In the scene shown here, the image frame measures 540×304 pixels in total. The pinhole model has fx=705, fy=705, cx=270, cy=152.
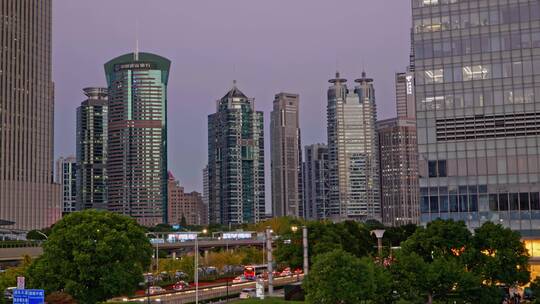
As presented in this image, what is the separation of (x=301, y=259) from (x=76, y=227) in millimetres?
40304

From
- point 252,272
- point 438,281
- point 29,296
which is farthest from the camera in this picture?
point 252,272

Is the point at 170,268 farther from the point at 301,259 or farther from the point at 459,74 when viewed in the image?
the point at 459,74

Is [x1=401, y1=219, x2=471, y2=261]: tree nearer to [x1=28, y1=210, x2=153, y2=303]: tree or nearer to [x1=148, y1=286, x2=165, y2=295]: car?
[x1=28, y1=210, x2=153, y2=303]: tree

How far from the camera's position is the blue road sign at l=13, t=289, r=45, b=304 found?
4834 centimetres

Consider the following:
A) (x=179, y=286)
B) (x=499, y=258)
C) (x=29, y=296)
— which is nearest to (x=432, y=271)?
(x=499, y=258)

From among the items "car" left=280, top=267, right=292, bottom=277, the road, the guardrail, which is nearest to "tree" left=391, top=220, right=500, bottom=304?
the road

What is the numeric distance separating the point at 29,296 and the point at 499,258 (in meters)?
40.1

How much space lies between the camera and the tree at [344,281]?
53656 millimetres

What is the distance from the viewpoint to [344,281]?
53.6 m

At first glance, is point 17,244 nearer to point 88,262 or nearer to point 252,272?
point 252,272

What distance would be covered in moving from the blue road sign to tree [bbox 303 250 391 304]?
65.6ft

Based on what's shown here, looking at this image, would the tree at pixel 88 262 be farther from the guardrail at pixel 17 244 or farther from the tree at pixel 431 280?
the guardrail at pixel 17 244

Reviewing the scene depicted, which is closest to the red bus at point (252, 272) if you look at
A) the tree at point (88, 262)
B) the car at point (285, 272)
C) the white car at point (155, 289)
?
the car at point (285, 272)

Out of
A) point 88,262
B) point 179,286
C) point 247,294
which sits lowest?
point 179,286
